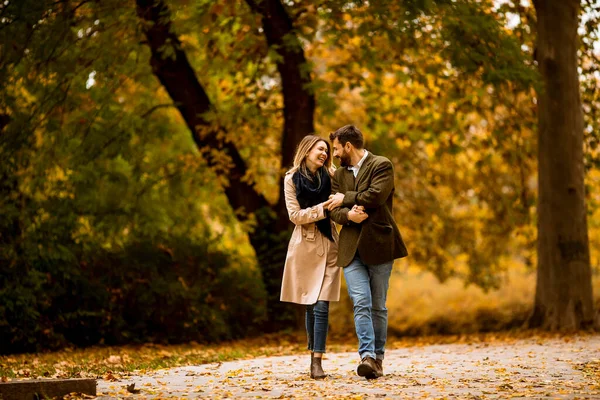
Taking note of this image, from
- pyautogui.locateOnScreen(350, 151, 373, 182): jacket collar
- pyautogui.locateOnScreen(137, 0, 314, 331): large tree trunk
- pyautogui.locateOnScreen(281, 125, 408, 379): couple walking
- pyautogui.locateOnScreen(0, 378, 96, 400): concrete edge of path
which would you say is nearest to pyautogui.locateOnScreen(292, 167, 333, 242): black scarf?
pyautogui.locateOnScreen(281, 125, 408, 379): couple walking

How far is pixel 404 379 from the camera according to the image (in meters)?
7.46

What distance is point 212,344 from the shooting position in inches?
560

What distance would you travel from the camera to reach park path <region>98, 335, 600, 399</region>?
655cm

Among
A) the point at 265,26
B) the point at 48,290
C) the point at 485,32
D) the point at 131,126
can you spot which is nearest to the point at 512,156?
the point at 485,32

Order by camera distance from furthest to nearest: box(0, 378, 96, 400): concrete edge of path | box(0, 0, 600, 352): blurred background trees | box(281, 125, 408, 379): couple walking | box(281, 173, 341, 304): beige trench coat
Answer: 1. box(0, 0, 600, 352): blurred background trees
2. box(281, 173, 341, 304): beige trench coat
3. box(281, 125, 408, 379): couple walking
4. box(0, 378, 96, 400): concrete edge of path

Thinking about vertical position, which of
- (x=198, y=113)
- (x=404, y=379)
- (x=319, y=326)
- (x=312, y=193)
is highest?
(x=198, y=113)

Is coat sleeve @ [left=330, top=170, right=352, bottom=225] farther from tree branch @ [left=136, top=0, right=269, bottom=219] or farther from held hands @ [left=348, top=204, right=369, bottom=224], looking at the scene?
tree branch @ [left=136, top=0, right=269, bottom=219]

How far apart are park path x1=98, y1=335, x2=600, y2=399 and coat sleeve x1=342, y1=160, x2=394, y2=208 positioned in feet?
4.88

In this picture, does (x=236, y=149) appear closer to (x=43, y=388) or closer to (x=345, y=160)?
(x=345, y=160)

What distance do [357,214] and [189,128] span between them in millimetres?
8525

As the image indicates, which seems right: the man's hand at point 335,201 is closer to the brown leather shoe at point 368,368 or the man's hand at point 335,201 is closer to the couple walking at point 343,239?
the couple walking at point 343,239

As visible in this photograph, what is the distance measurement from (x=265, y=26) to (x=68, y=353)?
5.67 meters

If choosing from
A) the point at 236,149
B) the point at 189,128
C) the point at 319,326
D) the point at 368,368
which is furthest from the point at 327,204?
the point at 189,128

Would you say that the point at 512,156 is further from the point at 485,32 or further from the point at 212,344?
the point at 212,344
